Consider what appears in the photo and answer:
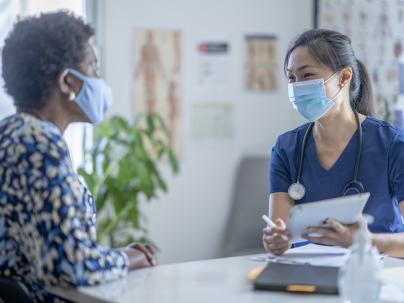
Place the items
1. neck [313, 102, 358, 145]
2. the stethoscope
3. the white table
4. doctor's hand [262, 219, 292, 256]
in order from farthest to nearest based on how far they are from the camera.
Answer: neck [313, 102, 358, 145] < the stethoscope < doctor's hand [262, 219, 292, 256] < the white table

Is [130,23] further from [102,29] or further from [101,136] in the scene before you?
[101,136]

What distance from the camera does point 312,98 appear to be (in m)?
2.36

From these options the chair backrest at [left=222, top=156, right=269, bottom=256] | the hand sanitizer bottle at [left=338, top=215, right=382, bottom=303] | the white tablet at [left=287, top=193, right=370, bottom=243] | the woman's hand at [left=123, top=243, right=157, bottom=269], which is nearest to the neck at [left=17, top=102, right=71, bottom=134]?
the woman's hand at [left=123, top=243, right=157, bottom=269]

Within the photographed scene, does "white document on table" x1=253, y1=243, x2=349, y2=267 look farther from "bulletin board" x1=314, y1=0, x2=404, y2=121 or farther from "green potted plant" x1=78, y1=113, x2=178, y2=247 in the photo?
"bulletin board" x1=314, y1=0, x2=404, y2=121

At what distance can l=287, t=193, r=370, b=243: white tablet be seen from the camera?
1688 millimetres

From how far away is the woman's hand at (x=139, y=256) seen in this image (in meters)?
1.82

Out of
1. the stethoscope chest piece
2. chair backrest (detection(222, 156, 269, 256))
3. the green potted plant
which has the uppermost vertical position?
the stethoscope chest piece

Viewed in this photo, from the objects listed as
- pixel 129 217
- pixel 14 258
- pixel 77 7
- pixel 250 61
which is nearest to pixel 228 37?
pixel 250 61

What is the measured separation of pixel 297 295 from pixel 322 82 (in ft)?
3.11

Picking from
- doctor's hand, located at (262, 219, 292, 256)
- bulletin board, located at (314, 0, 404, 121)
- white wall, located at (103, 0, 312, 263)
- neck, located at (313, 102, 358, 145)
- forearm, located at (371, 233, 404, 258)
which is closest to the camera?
doctor's hand, located at (262, 219, 292, 256)

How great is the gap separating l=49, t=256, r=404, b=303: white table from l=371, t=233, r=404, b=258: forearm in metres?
0.16

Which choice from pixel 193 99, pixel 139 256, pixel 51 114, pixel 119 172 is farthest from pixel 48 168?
pixel 193 99

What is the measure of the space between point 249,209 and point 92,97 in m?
2.63

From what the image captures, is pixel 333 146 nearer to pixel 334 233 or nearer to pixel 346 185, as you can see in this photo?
pixel 346 185
